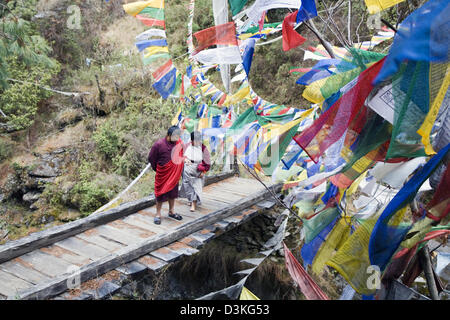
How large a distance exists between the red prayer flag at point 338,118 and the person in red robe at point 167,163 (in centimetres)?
240

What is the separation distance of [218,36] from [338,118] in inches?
47.9

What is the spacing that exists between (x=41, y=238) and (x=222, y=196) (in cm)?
268

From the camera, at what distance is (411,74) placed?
124 centimetres

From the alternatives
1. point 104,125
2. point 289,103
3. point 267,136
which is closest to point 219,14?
point 267,136

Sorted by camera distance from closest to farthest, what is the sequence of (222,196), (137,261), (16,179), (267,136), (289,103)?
1. (267,136)
2. (137,261)
3. (222,196)
4. (16,179)
5. (289,103)

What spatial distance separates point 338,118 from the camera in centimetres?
148

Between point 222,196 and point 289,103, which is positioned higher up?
point 289,103

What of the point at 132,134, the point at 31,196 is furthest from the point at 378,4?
the point at 31,196

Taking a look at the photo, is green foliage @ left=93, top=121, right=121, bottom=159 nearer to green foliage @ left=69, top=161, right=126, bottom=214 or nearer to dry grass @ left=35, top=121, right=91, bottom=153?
dry grass @ left=35, top=121, right=91, bottom=153

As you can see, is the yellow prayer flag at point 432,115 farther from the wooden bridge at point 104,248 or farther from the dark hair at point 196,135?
the dark hair at point 196,135

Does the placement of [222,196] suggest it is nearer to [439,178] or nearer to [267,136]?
[267,136]

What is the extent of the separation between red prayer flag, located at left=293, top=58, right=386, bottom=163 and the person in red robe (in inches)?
94.4

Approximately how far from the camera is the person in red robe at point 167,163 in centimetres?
378

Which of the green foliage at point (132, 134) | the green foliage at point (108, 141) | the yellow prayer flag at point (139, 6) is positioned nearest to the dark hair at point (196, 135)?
the yellow prayer flag at point (139, 6)
